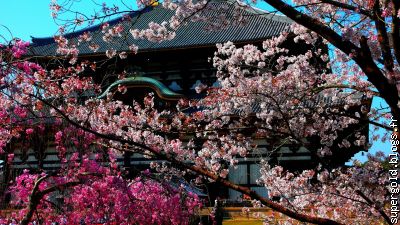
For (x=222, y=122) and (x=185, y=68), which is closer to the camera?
(x=222, y=122)

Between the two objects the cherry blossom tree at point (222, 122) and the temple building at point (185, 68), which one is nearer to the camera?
the cherry blossom tree at point (222, 122)

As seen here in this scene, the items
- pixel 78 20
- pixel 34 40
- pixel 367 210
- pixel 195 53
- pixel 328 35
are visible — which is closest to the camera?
pixel 328 35

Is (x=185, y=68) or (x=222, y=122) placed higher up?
(x=185, y=68)

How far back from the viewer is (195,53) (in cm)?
1992

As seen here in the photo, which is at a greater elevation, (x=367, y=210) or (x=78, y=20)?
(x=78, y=20)

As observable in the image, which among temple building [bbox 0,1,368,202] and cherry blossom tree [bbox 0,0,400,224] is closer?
cherry blossom tree [bbox 0,0,400,224]

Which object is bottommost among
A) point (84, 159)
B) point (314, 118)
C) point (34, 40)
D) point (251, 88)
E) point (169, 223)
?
point (169, 223)

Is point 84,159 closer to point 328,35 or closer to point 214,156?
point 214,156

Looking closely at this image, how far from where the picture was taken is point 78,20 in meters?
4.46

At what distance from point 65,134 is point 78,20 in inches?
165

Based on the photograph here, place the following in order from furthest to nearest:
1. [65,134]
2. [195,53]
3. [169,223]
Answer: [195,53], [65,134], [169,223]

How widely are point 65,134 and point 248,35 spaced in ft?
39.6

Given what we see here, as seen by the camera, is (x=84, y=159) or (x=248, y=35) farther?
(x=248, y=35)

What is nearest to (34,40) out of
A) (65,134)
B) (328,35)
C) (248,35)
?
(248,35)
